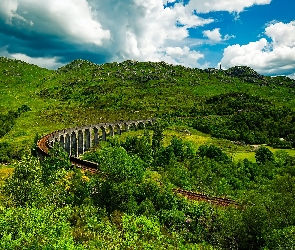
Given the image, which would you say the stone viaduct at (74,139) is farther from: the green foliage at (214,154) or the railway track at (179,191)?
the green foliage at (214,154)

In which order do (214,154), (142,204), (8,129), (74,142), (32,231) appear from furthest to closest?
(8,129)
(74,142)
(214,154)
(142,204)
(32,231)

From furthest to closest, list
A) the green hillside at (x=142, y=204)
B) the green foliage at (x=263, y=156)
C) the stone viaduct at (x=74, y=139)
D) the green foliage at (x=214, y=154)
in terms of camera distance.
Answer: the green foliage at (x=263, y=156), the green foliage at (x=214, y=154), the stone viaduct at (x=74, y=139), the green hillside at (x=142, y=204)

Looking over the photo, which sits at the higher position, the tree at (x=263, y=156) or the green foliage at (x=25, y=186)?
the green foliage at (x=25, y=186)

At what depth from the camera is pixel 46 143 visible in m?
78.4

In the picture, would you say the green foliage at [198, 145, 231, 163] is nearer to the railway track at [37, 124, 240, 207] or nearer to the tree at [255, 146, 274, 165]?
the tree at [255, 146, 274, 165]

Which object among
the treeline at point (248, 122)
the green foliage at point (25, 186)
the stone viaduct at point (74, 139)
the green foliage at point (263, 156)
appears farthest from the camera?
the treeline at point (248, 122)

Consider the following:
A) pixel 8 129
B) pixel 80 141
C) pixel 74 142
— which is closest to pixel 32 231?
pixel 74 142

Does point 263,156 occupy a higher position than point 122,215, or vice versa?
point 122,215

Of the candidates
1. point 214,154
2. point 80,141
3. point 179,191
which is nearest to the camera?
point 179,191

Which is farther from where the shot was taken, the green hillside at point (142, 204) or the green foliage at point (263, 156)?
the green foliage at point (263, 156)

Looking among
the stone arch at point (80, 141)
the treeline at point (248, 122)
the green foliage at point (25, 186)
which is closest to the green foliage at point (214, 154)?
the stone arch at point (80, 141)

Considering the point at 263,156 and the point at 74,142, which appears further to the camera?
the point at 74,142

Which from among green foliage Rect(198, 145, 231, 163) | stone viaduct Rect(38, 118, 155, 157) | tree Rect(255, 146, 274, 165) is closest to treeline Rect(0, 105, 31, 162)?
stone viaduct Rect(38, 118, 155, 157)

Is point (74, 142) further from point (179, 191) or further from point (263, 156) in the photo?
point (179, 191)
